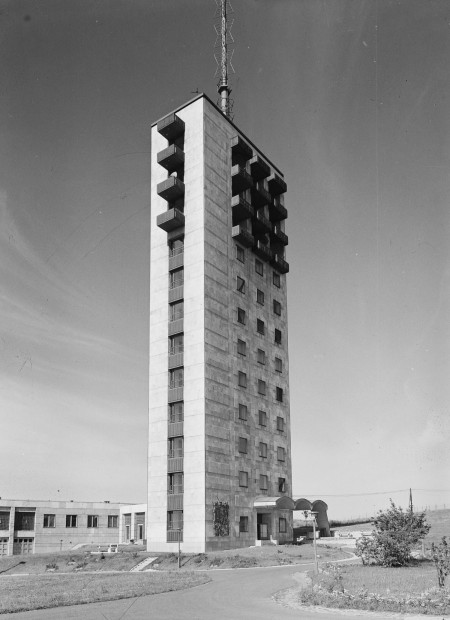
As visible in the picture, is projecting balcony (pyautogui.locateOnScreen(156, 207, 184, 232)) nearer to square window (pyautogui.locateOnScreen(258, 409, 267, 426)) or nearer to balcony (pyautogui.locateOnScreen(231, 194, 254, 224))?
balcony (pyautogui.locateOnScreen(231, 194, 254, 224))

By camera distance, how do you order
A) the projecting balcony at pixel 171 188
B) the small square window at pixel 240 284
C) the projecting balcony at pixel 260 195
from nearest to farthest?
1. the projecting balcony at pixel 171 188
2. the small square window at pixel 240 284
3. the projecting balcony at pixel 260 195

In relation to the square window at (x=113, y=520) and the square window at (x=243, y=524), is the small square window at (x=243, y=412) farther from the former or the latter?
the square window at (x=113, y=520)

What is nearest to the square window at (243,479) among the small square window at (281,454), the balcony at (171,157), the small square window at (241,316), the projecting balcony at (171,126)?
the small square window at (281,454)

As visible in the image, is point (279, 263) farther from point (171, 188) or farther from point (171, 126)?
point (171, 126)

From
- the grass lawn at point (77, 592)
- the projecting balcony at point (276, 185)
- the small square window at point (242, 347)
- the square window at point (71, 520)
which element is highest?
the projecting balcony at point (276, 185)

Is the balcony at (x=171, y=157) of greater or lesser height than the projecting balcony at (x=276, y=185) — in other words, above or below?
below

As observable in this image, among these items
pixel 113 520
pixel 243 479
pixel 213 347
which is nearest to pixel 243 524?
pixel 243 479

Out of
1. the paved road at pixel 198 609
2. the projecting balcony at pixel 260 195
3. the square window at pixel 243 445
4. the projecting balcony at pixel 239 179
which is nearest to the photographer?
the paved road at pixel 198 609

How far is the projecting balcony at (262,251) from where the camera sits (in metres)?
80.4

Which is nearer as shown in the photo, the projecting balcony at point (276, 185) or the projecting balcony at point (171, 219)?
A: the projecting balcony at point (171, 219)

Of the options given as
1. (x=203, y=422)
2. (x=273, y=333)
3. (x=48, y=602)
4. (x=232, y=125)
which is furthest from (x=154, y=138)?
(x=48, y=602)

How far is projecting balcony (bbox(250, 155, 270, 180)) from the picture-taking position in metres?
82.0

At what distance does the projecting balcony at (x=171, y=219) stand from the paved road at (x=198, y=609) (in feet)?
156

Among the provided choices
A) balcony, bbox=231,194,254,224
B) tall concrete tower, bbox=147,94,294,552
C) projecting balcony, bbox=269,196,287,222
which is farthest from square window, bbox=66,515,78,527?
projecting balcony, bbox=269,196,287,222
